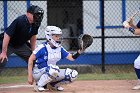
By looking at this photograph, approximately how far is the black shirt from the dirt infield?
2.85ft

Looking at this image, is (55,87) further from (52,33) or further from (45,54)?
(52,33)

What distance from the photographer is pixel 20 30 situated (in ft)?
29.2

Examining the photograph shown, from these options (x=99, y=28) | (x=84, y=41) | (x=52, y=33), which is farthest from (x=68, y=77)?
(x=99, y=28)

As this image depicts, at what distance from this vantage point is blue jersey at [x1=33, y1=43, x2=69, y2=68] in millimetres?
8383

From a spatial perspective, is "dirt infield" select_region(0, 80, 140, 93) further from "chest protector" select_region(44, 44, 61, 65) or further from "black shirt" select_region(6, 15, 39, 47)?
"black shirt" select_region(6, 15, 39, 47)

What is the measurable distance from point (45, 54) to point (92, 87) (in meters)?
1.30

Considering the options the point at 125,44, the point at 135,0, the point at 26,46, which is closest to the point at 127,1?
the point at 135,0

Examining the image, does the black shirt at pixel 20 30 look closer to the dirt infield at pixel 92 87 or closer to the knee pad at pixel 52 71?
the dirt infield at pixel 92 87

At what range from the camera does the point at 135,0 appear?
13.9 metres

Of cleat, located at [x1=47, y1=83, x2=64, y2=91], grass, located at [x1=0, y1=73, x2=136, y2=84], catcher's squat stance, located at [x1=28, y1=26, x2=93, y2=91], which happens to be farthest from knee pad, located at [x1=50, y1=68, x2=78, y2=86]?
grass, located at [x1=0, y1=73, x2=136, y2=84]

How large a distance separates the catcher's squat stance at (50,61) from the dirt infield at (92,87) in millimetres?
338

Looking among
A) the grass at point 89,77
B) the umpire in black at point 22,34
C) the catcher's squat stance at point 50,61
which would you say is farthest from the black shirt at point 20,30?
the grass at point 89,77

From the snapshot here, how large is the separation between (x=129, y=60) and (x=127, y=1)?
1667 millimetres

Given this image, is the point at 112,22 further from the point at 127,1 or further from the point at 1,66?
the point at 1,66
